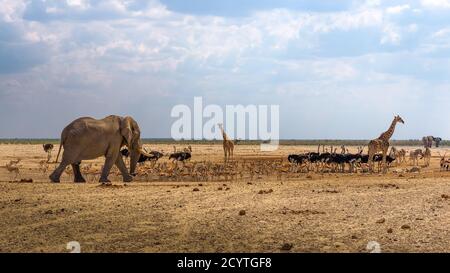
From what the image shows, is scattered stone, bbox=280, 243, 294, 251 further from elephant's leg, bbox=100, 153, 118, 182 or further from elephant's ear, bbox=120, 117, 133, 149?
elephant's ear, bbox=120, 117, 133, 149

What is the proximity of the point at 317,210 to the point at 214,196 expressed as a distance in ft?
11.5

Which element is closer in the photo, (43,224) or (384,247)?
(384,247)

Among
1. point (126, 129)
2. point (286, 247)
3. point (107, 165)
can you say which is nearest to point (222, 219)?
point (286, 247)

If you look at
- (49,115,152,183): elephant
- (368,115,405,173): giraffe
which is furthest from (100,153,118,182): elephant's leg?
(368,115,405,173): giraffe

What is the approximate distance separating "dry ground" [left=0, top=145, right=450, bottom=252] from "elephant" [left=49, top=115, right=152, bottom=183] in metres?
4.18

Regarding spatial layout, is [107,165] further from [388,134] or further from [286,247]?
[286,247]

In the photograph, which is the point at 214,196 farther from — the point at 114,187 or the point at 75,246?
the point at 75,246

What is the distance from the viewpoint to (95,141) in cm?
2330

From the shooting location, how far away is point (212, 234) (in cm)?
1141

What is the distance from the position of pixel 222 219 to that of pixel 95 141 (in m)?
11.4

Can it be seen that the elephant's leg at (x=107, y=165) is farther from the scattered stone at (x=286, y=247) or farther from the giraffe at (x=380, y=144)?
the scattered stone at (x=286, y=247)
